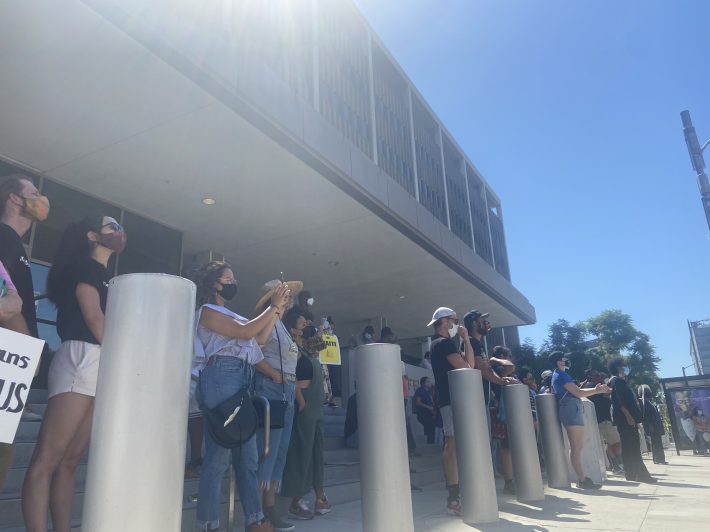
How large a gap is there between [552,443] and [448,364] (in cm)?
251

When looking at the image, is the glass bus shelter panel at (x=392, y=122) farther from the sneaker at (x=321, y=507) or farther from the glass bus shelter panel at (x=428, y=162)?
the sneaker at (x=321, y=507)

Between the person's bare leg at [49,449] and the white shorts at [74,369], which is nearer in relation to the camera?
the person's bare leg at [49,449]

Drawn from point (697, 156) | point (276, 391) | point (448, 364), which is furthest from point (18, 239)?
point (697, 156)

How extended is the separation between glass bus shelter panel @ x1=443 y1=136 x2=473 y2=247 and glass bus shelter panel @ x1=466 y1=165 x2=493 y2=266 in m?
0.78

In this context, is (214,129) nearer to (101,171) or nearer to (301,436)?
(101,171)

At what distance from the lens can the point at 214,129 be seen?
268 inches

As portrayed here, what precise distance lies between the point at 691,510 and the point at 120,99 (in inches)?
292

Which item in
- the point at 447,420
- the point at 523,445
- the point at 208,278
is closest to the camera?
the point at 208,278

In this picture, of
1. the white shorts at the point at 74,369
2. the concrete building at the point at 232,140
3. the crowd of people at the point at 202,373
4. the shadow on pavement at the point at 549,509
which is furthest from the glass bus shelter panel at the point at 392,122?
the white shorts at the point at 74,369

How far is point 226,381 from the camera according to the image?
3.00m

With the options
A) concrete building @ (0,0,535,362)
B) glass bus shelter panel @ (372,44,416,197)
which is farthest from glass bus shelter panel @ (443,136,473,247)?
glass bus shelter panel @ (372,44,416,197)

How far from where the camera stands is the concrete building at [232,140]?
18.6 ft

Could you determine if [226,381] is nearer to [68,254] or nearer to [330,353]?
[68,254]

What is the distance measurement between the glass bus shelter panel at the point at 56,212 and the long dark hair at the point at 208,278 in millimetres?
5861
